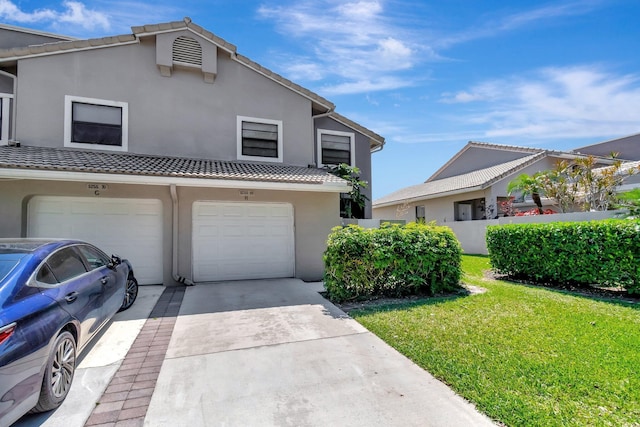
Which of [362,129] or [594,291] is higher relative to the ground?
[362,129]

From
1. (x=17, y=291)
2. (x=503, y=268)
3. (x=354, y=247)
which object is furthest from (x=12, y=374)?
(x=503, y=268)

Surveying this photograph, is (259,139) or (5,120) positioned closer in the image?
(5,120)

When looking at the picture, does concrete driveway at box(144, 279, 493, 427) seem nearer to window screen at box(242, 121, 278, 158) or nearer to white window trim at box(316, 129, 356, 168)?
window screen at box(242, 121, 278, 158)

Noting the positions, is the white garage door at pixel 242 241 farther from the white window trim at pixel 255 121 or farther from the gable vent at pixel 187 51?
the gable vent at pixel 187 51

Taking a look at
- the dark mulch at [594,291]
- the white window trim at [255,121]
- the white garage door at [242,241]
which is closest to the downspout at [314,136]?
the white window trim at [255,121]

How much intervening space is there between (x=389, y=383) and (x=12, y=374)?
11.5 feet

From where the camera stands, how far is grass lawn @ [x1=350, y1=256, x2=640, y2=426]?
9.86ft

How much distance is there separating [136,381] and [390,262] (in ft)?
16.9

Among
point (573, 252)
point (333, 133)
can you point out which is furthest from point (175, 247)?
point (573, 252)

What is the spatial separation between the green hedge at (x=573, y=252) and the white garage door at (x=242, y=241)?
21.7ft

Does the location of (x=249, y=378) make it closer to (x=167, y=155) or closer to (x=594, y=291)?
(x=167, y=155)

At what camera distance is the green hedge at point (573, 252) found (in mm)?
6867

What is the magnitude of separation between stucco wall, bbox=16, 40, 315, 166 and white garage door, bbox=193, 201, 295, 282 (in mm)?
1969

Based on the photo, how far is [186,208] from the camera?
8.70 meters
